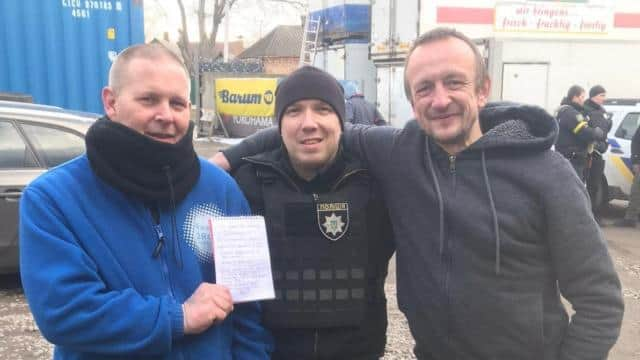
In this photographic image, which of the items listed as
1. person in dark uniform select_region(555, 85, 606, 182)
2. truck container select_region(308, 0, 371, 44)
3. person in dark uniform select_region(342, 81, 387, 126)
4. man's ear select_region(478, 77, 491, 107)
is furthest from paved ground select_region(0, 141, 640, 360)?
truck container select_region(308, 0, 371, 44)

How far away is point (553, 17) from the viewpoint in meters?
11.5

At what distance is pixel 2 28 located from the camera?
761 cm

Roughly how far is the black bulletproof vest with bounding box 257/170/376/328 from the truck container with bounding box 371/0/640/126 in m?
8.79

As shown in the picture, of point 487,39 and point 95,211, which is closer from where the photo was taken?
point 95,211

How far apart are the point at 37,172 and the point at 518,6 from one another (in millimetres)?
9351

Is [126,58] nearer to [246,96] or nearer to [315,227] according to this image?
[315,227]

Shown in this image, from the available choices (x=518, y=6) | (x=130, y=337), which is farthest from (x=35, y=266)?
(x=518, y=6)

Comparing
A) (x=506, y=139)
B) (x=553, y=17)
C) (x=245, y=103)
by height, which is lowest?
(x=245, y=103)

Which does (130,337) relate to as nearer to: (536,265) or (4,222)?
(536,265)

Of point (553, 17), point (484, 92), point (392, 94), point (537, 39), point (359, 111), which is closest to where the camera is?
point (484, 92)

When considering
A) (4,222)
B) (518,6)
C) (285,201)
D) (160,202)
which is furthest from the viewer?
(518,6)

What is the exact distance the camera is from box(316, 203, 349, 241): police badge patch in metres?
2.15

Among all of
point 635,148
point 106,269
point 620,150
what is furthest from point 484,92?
point 620,150

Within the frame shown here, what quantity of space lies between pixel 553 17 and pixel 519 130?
423 inches
